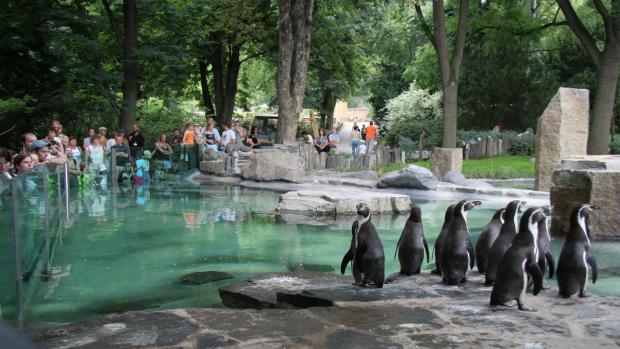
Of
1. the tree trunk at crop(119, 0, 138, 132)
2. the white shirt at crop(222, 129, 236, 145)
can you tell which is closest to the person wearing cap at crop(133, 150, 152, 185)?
the white shirt at crop(222, 129, 236, 145)

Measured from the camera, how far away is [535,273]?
17.8ft

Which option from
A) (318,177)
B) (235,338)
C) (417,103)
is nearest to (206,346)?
(235,338)

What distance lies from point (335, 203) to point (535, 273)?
25.5 ft

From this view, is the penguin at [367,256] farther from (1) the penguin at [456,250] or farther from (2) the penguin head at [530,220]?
(2) the penguin head at [530,220]

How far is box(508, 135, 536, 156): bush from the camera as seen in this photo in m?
25.9

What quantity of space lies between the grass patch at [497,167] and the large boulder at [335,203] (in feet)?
24.9

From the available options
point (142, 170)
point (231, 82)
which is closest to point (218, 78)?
point (231, 82)

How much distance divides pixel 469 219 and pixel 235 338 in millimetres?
8918

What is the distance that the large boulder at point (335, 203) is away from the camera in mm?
13023

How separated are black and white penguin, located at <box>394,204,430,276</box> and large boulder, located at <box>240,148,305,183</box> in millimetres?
11184

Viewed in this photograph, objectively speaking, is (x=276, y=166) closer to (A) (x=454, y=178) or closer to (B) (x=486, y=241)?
(A) (x=454, y=178)

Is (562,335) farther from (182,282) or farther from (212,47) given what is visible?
(212,47)

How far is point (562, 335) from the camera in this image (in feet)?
14.6

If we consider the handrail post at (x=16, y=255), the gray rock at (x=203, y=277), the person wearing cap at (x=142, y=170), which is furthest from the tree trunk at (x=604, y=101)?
the handrail post at (x=16, y=255)
